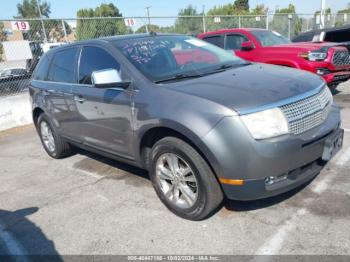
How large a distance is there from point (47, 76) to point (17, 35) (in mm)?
5238

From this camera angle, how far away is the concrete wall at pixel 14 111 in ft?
28.1

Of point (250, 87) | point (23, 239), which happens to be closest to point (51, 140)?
point (23, 239)

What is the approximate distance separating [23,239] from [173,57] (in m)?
2.51

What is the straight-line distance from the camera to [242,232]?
3051 mm

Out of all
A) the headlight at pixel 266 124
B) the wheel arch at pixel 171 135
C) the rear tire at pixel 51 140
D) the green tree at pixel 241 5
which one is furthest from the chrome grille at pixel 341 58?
the green tree at pixel 241 5

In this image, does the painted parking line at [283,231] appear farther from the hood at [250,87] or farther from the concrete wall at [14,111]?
the concrete wall at [14,111]

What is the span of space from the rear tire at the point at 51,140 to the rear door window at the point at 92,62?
1401mm

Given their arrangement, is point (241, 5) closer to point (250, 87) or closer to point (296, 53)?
point (296, 53)

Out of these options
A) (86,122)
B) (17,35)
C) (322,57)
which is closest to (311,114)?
(86,122)

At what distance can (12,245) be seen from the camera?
130 inches

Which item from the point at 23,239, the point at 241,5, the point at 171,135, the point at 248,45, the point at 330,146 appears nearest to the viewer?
the point at 330,146

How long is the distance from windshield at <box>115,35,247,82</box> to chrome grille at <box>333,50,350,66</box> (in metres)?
4.01

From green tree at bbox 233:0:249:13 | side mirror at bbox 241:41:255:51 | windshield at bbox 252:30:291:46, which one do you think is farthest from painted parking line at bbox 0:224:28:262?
green tree at bbox 233:0:249:13

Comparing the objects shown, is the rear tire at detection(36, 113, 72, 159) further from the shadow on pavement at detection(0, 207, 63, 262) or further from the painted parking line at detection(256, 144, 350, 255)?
the painted parking line at detection(256, 144, 350, 255)
